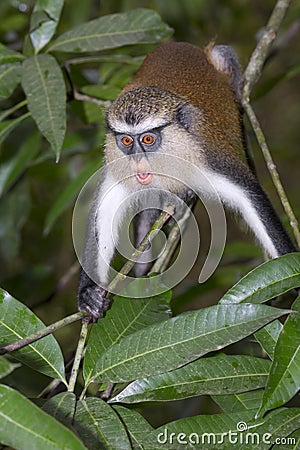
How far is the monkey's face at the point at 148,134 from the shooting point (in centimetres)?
251

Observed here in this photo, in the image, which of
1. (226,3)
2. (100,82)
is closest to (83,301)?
(100,82)

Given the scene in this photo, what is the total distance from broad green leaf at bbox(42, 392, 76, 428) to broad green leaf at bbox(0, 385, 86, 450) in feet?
1.04

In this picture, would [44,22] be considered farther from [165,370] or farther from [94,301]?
[165,370]

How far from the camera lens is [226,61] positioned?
11.1 ft

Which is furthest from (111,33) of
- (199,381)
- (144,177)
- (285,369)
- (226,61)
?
(285,369)

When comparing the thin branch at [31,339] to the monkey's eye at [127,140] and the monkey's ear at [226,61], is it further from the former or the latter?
the monkey's ear at [226,61]

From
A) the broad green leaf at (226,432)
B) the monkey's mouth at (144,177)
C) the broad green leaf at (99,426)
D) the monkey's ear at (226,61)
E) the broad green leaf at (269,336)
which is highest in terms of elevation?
the monkey's ear at (226,61)

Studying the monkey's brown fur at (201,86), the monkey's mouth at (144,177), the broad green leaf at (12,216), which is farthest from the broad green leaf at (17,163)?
the monkey's mouth at (144,177)

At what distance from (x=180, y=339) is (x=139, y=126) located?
1146 millimetres

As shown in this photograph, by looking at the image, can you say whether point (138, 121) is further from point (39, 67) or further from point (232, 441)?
point (232, 441)

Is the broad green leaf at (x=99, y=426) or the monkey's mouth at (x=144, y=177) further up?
the monkey's mouth at (x=144, y=177)

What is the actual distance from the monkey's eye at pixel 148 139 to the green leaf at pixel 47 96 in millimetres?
341

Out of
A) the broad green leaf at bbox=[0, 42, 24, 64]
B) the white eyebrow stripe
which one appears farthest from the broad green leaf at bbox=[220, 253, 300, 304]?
the broad green leaf at bbox=[0, 42, 24, 64]

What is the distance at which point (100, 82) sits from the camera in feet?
11.0
